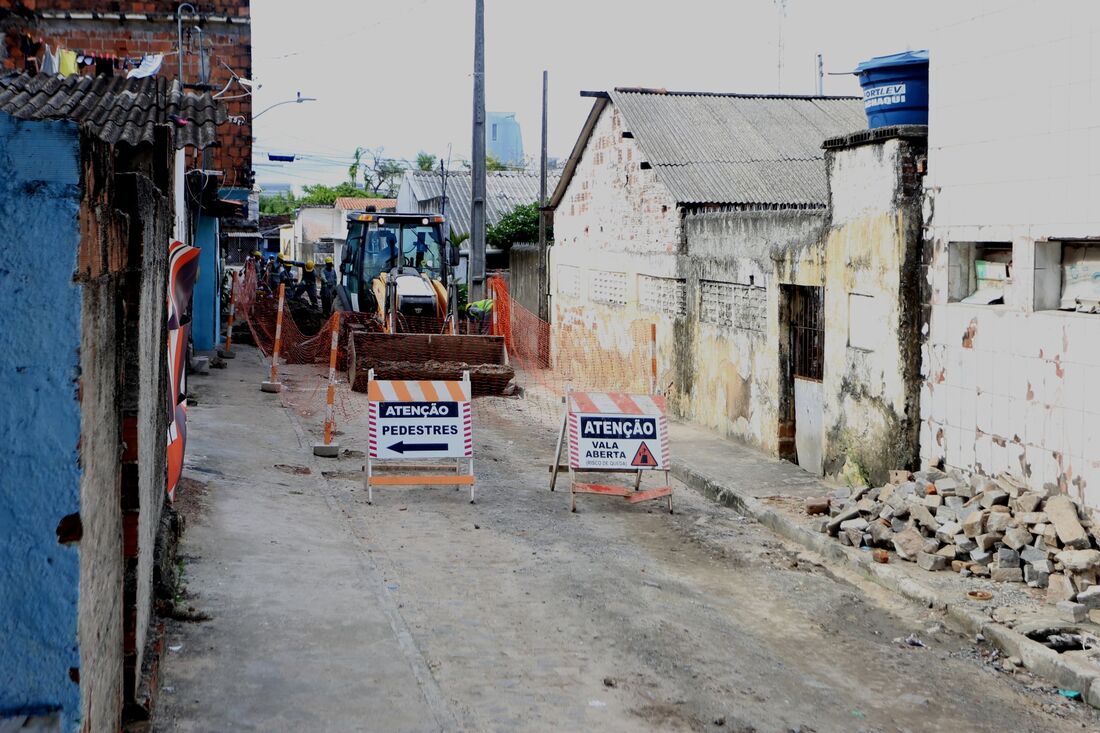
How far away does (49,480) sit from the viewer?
3498 millimetres

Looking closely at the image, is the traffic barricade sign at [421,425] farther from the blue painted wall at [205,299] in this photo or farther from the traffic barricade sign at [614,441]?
the blue painted wall at [205,299]

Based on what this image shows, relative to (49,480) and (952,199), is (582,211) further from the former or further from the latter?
(49,480)

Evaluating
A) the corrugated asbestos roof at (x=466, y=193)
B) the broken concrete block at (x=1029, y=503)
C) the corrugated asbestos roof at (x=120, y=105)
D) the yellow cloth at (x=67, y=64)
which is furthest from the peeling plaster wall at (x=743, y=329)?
the corrugated asbestos roof at (x=466, y=193)

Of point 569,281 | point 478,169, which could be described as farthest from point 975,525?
point 478,169

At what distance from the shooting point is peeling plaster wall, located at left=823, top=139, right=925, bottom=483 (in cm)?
1170

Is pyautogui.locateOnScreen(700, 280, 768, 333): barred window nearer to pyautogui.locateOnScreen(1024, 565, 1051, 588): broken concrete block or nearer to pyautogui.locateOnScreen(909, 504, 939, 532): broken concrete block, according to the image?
pyautogui.locateOnScreen(909, 504, 939, 532): broken concrete block

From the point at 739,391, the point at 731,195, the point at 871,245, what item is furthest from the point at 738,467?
the point at 731,195

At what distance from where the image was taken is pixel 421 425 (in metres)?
A: 12.4

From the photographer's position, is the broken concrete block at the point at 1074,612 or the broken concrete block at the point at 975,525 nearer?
the broken concrete block at the point at 1074,612

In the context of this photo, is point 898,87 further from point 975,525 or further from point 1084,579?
point 1084,579

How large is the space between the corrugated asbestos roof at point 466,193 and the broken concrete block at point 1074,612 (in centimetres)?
3331

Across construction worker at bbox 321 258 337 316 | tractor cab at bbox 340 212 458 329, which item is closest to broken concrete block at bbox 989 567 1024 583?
tractor cab at bbox 340 212 458 329

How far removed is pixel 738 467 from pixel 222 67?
1441 centimetres

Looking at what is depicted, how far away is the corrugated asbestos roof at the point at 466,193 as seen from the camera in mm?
43375
